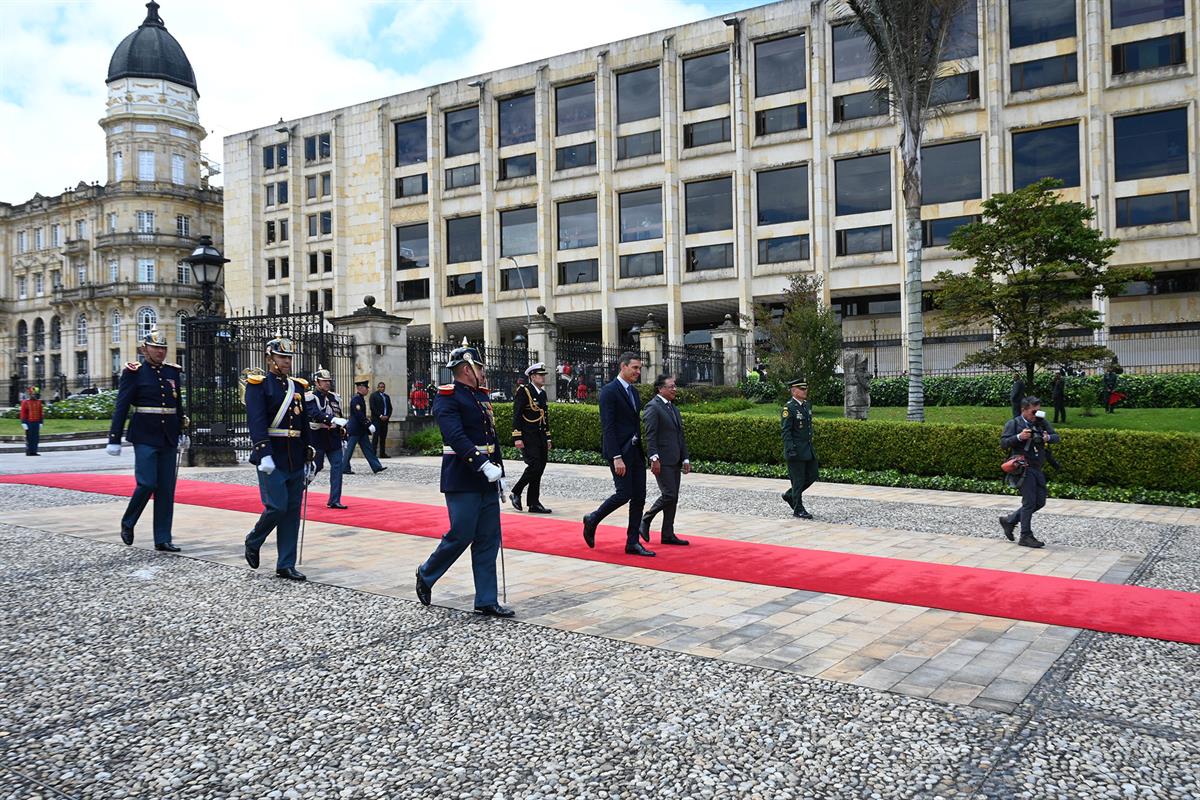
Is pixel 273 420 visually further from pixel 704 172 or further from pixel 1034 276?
pixel 704 172

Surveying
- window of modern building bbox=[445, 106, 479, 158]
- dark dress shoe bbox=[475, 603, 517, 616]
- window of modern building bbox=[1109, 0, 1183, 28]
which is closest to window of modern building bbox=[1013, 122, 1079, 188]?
window of modern building bbox=[1109, 0, 1183, 28]

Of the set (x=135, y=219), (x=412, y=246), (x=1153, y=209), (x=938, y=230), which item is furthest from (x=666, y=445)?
(x=135, y=219)

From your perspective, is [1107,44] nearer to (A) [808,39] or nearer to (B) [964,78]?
(B) [964,78]

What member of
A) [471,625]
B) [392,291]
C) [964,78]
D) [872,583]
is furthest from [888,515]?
[392,291]

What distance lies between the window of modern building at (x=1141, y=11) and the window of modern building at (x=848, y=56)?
1053 centimetres

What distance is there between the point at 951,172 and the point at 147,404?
39.5 m

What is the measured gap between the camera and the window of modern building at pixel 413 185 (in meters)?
53.7

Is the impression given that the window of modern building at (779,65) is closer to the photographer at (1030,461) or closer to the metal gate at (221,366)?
the metal gate at (221,366)

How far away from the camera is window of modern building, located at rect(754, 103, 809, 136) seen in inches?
1700

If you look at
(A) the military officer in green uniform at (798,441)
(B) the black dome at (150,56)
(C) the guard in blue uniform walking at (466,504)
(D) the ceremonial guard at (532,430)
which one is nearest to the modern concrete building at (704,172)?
(B) the black dome at (150,56)

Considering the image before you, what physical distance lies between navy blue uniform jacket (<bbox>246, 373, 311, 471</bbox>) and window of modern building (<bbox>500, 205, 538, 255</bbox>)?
43261 millimetres

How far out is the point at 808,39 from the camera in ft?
141

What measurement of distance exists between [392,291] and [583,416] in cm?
3804

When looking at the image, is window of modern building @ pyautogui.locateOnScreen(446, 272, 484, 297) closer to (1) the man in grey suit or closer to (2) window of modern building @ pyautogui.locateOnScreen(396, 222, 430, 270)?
(2) window of modern building @ pyautogui.locateOnScreen(396, 222, 430, 270)
